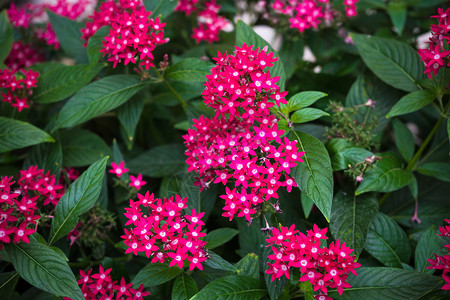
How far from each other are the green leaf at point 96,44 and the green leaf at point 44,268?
1.97 feet

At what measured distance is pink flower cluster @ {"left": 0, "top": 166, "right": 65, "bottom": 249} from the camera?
1.03 meters

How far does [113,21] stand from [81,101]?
27 cm

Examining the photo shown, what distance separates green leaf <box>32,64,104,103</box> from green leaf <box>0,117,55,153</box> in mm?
152

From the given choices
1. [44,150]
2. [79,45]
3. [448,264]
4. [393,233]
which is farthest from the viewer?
[79,45]

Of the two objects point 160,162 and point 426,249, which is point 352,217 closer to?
point 426,249

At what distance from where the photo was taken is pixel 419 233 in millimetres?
1328

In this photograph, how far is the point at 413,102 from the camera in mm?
1221

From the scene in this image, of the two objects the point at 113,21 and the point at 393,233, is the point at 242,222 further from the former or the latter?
the point at 113,21

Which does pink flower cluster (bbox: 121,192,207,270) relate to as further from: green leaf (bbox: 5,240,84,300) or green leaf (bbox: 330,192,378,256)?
green leaf (bbox: 330,192,378,256)

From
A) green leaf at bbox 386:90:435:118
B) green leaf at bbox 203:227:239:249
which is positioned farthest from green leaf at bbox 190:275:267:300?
green leaf at bbox 386:90:435:118

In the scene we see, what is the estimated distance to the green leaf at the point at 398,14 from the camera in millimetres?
1644

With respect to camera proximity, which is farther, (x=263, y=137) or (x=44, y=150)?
(x=44, y=150)

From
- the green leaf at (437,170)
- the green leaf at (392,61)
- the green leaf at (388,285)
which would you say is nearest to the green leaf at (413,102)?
the green leaf at (392,61)

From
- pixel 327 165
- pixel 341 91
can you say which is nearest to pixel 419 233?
pixel 327 165
